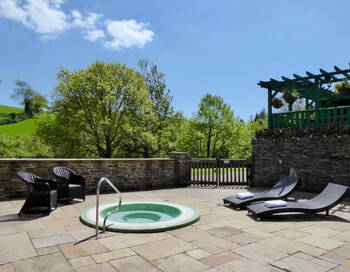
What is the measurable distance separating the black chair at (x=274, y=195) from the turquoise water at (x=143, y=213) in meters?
1.48

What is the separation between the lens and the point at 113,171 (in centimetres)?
921

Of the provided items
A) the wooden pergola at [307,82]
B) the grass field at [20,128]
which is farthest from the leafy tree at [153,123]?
the grass field at [20,128]

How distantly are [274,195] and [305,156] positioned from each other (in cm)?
346

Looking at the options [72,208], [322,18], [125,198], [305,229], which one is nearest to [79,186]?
[72,208]

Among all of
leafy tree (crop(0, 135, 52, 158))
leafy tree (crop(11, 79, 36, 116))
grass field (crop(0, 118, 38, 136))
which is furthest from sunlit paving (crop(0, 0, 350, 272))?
leafy tree (crop(11, 79, 36, 116))

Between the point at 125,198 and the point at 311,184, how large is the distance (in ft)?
21.5

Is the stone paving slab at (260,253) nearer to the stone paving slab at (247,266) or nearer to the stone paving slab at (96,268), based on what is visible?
the stone paving slab at (247,266)


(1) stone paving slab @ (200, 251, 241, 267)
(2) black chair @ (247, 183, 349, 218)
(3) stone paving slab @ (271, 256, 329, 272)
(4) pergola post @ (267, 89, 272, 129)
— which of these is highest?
(4) pergola post @ (267, 89, 272, 129)

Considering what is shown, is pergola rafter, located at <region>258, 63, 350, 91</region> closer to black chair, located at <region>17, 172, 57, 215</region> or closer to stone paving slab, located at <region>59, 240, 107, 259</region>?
black chair, located at <region>17, 172, 57, 215</region>

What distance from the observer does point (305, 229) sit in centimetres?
478

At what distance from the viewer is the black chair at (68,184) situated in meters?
6.76

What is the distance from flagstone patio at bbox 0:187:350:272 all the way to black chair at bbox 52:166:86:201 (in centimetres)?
99

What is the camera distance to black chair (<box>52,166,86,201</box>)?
6.76 metres

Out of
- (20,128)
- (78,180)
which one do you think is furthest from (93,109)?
(20,128)
